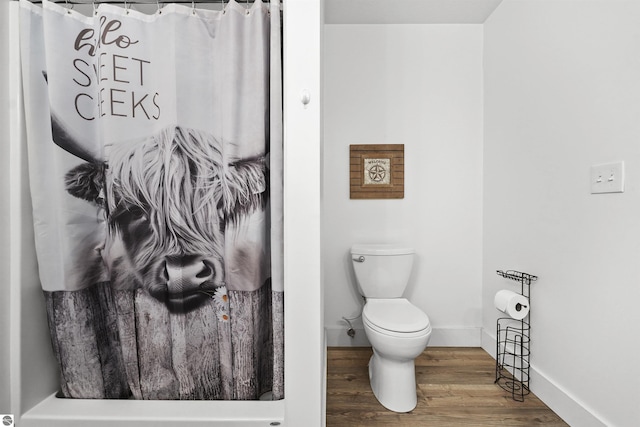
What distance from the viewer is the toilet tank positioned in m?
1.92

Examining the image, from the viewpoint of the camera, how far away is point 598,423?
1229 mm

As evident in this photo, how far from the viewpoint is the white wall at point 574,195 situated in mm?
1134

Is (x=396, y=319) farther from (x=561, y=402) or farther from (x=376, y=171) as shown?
(x=376, y=171)

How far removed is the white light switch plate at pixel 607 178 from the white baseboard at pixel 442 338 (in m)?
1.31

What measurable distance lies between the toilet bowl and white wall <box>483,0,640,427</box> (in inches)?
26.6

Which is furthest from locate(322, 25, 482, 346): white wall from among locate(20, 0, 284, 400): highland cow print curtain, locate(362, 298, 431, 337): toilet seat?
locate(20, 0, 284, 400): highland cow print curtain

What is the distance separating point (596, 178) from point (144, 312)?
199cm

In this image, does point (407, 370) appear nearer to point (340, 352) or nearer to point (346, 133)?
point (340, 352)

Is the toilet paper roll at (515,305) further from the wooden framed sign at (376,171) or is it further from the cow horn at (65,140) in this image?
the cow horn at (65,140)

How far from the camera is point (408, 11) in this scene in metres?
2.00

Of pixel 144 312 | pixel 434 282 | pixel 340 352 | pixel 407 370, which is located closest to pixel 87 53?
pixel 144 312

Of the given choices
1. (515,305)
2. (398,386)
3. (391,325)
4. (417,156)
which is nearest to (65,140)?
(391,325)

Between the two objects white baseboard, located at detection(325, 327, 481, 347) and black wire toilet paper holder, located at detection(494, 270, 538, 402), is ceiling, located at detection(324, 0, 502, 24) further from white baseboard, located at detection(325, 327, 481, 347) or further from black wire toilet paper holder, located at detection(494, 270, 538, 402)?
white baseboard, located at detection(325, 327, 481, 347)

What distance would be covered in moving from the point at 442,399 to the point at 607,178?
1307 millimetres
